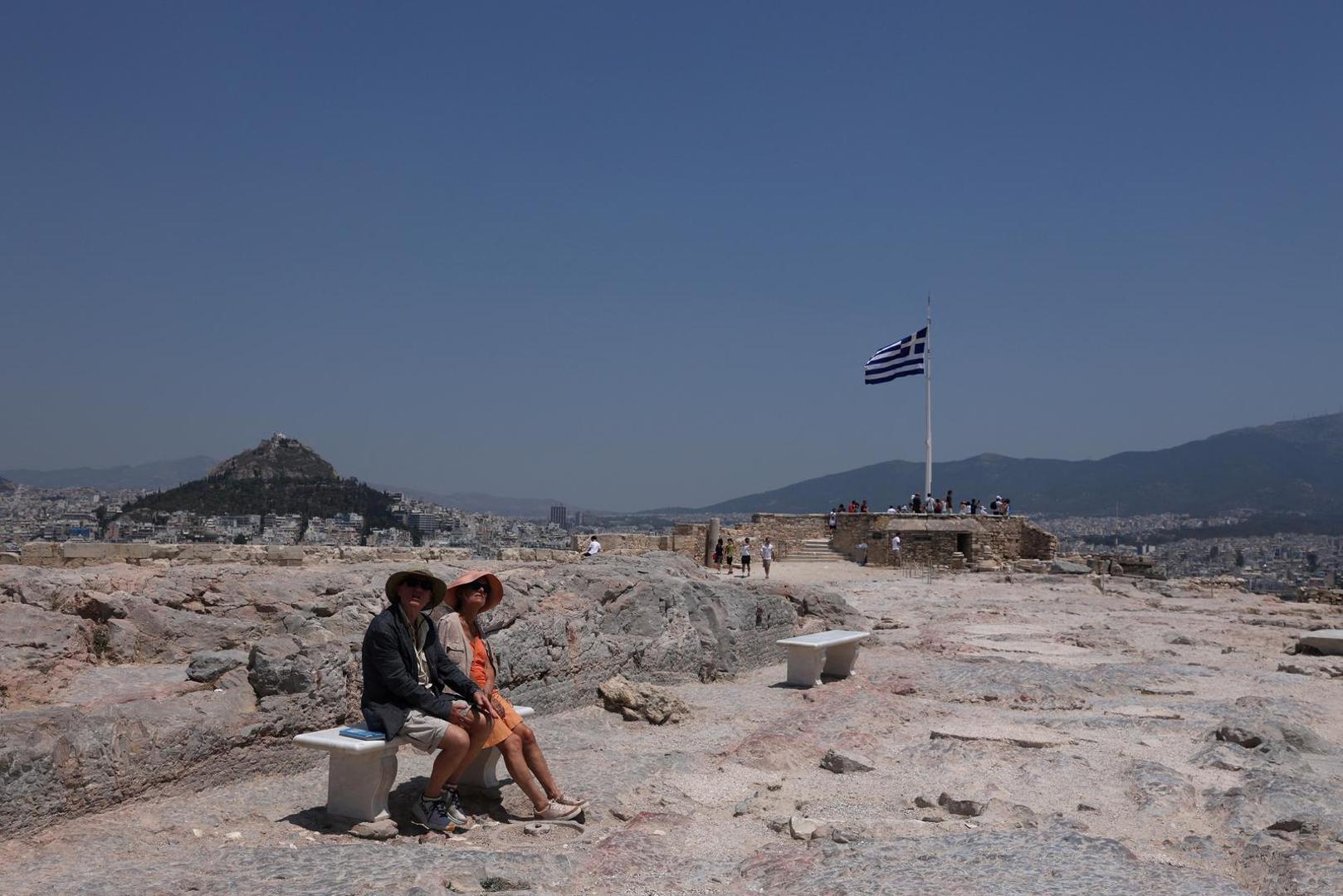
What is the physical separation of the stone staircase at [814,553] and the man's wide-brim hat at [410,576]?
26820 mm

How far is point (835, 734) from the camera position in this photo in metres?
7.66

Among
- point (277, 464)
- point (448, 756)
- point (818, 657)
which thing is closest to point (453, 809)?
point (448, 756)

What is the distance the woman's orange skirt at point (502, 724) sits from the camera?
5285 millimetres

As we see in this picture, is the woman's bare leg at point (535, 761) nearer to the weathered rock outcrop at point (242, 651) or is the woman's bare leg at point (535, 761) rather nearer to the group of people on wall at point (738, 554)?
the weathered rock outcrop at point (242, 651)

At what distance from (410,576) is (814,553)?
2792 cm

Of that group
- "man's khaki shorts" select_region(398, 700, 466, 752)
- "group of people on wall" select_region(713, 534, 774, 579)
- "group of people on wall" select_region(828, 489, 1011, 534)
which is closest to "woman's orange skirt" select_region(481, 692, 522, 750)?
"man's khaki shorts" select_region(398, 700, 466, 752)

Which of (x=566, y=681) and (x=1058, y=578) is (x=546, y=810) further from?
(x=1058, y=578)

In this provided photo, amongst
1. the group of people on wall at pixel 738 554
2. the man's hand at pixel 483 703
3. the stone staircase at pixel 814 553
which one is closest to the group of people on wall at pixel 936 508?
the stone staircase at pixel 814 553

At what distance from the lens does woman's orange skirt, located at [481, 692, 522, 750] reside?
5285 mm

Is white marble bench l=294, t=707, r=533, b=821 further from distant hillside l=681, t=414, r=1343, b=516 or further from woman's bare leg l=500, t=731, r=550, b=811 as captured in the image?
distant hillside l=681, t=414, r=1343, b=516

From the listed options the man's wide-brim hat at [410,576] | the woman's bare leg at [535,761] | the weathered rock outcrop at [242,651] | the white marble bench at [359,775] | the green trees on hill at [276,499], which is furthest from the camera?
the green trees on hill at [276,499]

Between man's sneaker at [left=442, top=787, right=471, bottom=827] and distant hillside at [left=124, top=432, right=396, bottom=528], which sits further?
distant hillside at [left=124, top=432, right=396, bottom=528]

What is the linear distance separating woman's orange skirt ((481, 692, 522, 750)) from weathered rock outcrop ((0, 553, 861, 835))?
1.34m

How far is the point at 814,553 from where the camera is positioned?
106ft
